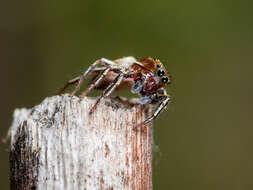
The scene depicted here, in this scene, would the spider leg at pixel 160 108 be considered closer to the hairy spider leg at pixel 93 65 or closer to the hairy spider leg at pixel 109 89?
the hairy spider leg at pixel 109 89

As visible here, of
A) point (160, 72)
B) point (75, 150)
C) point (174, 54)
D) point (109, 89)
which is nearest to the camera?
point (75, 150)

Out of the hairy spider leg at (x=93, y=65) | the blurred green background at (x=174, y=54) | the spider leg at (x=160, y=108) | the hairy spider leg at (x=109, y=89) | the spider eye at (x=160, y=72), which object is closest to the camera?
the hairy spider leg at (x=109, y=89)

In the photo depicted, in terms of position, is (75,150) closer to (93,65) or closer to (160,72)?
(93,65)

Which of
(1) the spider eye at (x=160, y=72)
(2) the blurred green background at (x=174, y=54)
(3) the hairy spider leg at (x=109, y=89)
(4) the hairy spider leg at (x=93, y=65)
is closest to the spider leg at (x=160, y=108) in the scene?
(1) the spider eye at (x=160, y=72)

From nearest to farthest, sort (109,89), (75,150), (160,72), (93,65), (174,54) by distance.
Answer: (75,150) < (109,89) < (93,65) < (160,72) < (174,54)

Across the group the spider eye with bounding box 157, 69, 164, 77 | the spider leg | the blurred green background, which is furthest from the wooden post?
the blurred green background

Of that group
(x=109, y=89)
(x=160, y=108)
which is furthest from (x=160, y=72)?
(x=109, y=89)
